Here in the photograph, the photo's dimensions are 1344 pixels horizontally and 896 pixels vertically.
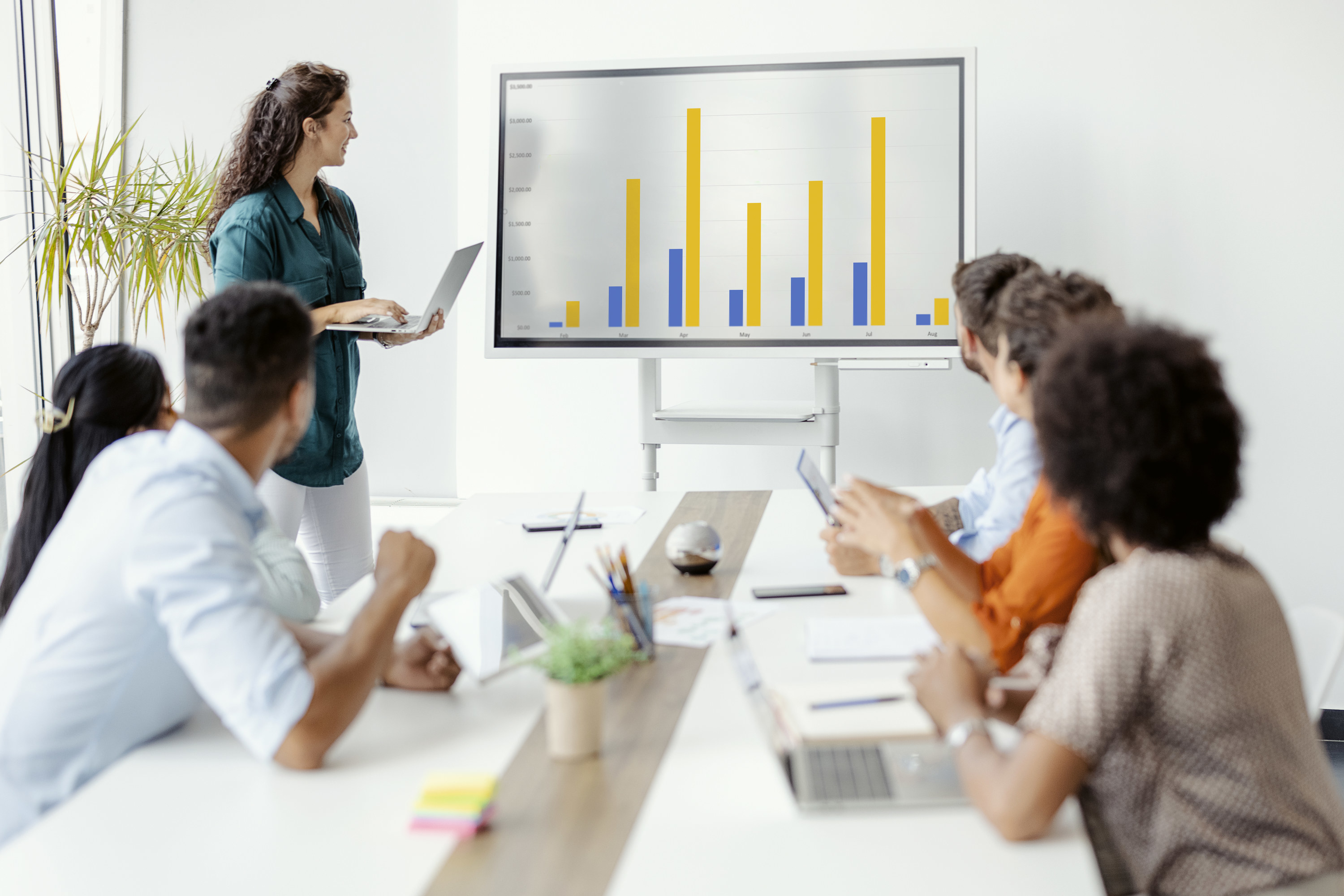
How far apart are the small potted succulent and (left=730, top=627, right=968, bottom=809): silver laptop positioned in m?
0.15

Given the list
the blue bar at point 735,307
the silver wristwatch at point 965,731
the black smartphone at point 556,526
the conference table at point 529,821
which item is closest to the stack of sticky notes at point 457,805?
the conference table at point 529,821

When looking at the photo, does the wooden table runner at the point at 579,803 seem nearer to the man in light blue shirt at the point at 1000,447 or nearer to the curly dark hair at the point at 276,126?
the man in light blue shirt at the point at 1000,447

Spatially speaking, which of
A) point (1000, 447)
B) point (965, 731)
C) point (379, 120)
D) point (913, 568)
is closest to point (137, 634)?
point (965, 731)

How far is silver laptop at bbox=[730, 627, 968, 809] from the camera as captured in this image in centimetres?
107

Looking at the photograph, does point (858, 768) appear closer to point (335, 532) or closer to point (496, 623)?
point (496, 623)

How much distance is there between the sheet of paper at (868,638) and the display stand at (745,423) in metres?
1.50

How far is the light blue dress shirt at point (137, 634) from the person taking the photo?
3.67ft

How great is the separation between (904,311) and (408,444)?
77.7 inches

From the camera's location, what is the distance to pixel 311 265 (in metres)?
2.61

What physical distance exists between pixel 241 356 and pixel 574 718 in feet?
2.00

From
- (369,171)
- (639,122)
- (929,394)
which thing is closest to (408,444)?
(369,171)

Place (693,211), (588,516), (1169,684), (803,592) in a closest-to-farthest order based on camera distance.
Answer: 1. (1169,684)
2. (803,592)
3. (588,516)
4. (693,211)

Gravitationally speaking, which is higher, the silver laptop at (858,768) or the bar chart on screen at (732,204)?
the bar chart on screen at (732,204)

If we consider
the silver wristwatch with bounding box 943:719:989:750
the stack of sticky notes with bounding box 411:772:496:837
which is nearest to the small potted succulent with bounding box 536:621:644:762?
the stack of sticky notes with bounding box 411:772:496:837
